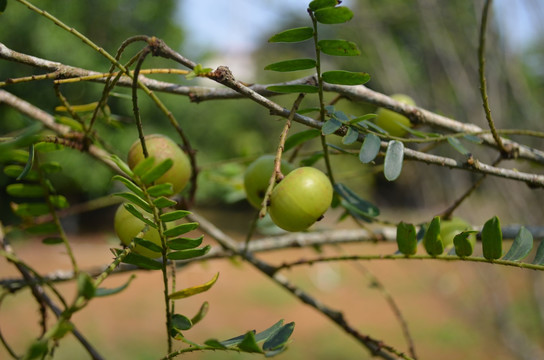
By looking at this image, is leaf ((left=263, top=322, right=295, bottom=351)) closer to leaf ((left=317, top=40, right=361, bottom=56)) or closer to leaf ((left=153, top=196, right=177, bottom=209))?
leaf ((left=153, top=196, right=177, bottom=209))

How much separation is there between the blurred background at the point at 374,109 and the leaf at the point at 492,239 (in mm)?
332

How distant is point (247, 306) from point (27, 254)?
4.68m

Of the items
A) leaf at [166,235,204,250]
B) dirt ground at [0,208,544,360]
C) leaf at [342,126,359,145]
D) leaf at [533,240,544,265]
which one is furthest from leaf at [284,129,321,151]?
dirt ground at [0,208,544,360]

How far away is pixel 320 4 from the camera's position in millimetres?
567

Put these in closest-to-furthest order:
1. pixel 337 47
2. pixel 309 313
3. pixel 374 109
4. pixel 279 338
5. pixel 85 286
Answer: pixel 85 286 < pixel 279 338 < pixel 337 47 < pixel 374 109 < pixel 309 313

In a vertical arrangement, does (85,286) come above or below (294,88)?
below

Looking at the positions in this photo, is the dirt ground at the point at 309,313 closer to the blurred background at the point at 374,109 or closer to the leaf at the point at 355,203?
the blurred background at the point at 374,109

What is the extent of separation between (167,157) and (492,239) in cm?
46

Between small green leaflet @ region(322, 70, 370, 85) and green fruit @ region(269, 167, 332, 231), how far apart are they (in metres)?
0.14

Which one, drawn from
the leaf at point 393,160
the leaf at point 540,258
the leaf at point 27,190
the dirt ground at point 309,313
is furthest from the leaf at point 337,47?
the dirt ground at point 309,313

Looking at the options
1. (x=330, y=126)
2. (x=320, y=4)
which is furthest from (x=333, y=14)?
(x=330, y=126)

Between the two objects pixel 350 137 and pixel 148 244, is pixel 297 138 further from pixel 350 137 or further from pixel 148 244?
pixel 148 244

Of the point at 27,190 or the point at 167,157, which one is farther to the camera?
the point at 27,190

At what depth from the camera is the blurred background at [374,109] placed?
2.44 meters
